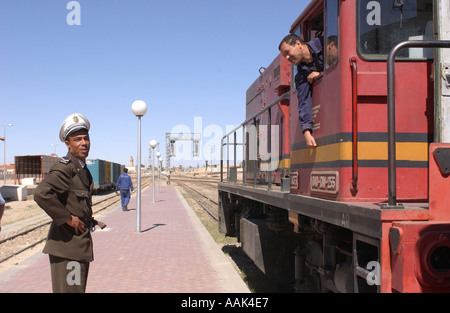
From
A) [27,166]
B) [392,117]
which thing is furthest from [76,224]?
[27,166]

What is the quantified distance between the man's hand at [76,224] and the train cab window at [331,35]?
257cm

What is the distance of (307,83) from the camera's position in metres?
4.47

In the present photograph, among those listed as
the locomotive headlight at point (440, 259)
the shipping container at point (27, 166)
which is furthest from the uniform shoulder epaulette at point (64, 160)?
the shipping container at point (27, 166)

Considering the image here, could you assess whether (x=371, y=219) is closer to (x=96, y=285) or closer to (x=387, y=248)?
(x=387, y=248)

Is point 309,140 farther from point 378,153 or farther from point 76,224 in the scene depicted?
point 76,224

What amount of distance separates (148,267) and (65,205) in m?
4.63

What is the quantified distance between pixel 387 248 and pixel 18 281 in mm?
6076

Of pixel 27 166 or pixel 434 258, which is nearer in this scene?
pixel 434 258

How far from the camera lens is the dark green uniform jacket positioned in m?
3.39

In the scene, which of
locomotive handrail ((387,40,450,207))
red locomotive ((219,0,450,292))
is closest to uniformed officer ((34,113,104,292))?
red locomotive ((219,0,450,292))

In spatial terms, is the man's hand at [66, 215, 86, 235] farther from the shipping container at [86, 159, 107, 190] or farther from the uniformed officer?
the shipping container at [86, 159, 107, 190]

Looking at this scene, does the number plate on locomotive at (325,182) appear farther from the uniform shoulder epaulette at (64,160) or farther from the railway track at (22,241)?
the railway track at (22,241)

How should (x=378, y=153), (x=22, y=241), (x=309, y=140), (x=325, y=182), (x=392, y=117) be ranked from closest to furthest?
1. (x=392, y=117)
2. (x=378, y=153)
3. (x=325, y=182)
4. (x=309, y=140)
5. (x=22, y=241)

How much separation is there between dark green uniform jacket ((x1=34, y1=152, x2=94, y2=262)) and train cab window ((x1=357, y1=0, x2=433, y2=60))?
8.58 feet
